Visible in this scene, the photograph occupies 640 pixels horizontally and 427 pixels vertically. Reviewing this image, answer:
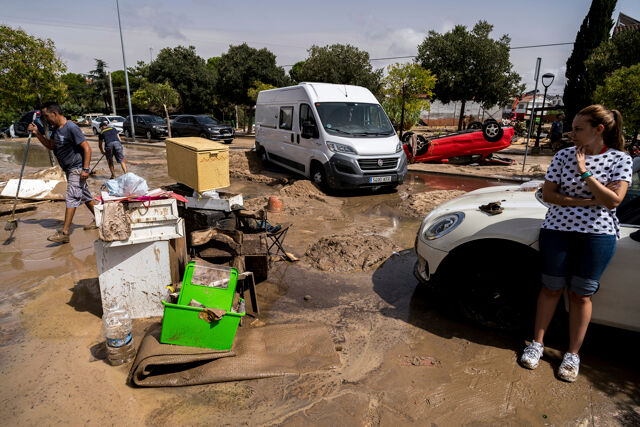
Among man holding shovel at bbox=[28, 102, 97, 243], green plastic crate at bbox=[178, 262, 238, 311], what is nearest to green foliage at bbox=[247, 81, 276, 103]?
man holding shovel at bbox=[28, 102, 97, 243]

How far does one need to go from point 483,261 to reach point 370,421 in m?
1.66

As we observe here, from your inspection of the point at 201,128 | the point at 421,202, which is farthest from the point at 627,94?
the point at 201,128

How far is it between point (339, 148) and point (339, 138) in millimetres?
244

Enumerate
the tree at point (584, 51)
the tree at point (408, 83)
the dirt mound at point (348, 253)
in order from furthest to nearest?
the tree at point (584, 51), the tree at point (408, 83), the dirt mound at point (348, 253)

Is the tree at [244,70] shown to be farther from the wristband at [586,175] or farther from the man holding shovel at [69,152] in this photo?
the wristband at [586,175]

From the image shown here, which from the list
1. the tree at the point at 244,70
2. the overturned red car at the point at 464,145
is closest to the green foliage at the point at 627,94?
the overturned red car at the point at 464,145

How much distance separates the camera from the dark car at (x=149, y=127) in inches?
890

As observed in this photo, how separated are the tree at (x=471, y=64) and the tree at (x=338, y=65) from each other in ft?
13.5

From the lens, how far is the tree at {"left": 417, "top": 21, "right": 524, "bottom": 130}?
23484 millimetres

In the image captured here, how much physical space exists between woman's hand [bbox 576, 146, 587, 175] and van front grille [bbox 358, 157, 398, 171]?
19.6ft

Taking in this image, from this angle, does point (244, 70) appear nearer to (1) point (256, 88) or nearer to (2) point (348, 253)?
(1) point (256, 88)

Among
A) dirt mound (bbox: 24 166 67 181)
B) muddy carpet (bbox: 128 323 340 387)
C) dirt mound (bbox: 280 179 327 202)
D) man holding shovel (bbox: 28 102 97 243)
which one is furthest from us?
dirt mound (bbox: 24 166 67 181)

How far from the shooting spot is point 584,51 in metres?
22.0

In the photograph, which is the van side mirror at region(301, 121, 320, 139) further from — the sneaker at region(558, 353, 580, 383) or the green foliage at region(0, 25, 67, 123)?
the green foliage at region(0, 25, 67, 123)
